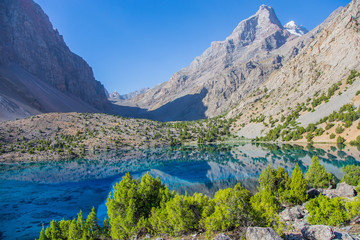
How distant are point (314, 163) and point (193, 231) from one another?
57.5 feet

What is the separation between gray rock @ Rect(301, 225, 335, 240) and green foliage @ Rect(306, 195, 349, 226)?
2753 mm

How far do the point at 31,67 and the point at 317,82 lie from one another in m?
174

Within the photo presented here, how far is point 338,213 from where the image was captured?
1145 centimetres

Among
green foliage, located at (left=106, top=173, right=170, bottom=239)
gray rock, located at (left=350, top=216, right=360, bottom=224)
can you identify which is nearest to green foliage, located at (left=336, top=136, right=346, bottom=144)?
gray rock, located at (left=350, top=216, right=360, bottom=224)

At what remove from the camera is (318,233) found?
30.9 feet

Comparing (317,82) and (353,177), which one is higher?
(317,82)

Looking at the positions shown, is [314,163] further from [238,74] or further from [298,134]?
[238,74]

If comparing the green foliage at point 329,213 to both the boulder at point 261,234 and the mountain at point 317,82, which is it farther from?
the mountain at point 317,82

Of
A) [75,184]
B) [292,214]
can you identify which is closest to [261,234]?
[292,214]

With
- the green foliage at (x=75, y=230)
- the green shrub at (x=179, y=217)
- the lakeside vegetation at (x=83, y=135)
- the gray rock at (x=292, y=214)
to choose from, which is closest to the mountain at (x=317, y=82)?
the lakeside vegetation at (x=83, y=135)

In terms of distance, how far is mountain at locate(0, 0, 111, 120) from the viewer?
115 meters

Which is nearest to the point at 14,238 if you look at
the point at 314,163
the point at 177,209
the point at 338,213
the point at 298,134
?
the point at 177,209

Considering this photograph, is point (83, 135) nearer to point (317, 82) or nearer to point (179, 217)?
point (179, 217)

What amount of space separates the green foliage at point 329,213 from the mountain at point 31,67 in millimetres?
111920
